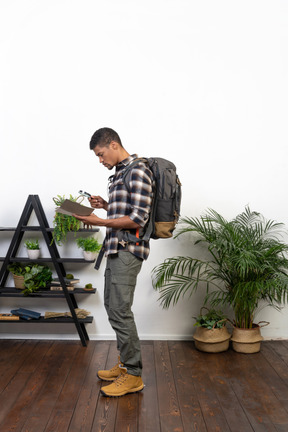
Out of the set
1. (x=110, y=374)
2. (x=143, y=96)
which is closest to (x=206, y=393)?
(x=110, y=374)

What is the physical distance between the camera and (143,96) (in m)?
3.94

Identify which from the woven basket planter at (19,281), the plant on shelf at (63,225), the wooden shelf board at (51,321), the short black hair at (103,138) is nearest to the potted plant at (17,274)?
the woven basket planter at (19,281)

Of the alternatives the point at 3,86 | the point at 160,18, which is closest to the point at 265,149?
the point at 160,18

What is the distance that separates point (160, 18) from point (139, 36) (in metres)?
0.22

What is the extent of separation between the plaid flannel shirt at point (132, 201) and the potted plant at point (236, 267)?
89 cm

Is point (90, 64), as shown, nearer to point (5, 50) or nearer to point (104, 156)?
point (5, 50)

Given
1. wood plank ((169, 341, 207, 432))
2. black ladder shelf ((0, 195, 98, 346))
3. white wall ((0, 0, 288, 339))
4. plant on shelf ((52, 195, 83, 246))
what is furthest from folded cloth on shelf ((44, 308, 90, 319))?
wood plank ((169, 341, 207, 432))

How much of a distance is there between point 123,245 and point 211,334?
127 cm

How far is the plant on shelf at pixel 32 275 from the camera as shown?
3.78m

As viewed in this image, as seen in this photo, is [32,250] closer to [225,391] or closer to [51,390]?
[51,390]

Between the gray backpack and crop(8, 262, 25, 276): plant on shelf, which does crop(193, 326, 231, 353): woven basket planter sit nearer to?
the gray backpack

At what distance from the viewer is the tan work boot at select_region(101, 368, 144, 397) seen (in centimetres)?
286

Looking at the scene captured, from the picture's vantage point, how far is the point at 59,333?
13.2ft

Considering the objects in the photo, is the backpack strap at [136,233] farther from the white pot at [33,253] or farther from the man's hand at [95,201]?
the white pot at [33,253]
